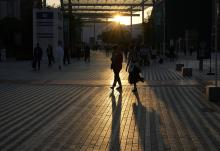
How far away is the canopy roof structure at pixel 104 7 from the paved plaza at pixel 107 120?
5322cm

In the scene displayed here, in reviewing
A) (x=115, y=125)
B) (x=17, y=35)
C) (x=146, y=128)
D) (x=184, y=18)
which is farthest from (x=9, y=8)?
(x=146, y=128)

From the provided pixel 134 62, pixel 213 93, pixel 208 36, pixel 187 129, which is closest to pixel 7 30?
pixel 208 36

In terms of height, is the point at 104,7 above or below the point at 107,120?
above

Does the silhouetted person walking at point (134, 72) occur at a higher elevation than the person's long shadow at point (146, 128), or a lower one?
higher

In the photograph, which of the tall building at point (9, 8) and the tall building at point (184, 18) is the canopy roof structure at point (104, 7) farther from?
the tall building at point (184, 18)

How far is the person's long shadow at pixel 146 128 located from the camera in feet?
31.6

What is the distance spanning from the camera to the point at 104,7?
90750 millimetres

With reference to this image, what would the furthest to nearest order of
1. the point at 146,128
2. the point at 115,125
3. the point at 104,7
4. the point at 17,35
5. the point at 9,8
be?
the point at 104,7 < the point at 9,8 < the point at 17,35 < the point at 115,125 < the point at 146,128

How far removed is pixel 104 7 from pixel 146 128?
80.2m

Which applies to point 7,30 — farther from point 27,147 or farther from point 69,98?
point 27,147

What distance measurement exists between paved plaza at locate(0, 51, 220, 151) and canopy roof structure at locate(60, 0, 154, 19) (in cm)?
5322

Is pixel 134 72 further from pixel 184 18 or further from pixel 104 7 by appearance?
pixel 184 18

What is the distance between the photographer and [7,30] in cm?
7081

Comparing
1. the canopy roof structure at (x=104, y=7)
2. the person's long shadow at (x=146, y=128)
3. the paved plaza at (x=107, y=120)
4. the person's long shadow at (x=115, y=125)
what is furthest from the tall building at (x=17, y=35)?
the person's long shadow at (x=146, y=128)
